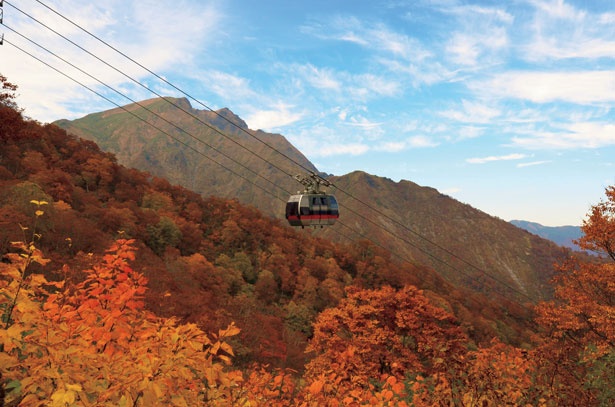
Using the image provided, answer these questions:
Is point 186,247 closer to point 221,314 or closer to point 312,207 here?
point 221,314

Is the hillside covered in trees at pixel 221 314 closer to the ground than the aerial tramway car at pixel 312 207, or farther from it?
closer to the ground

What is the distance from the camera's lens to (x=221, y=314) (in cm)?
2791

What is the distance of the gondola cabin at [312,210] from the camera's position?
1971cm

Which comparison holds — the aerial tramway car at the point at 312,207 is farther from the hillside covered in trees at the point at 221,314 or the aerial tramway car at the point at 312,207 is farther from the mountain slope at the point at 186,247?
the mountain slope at the point at 186,247

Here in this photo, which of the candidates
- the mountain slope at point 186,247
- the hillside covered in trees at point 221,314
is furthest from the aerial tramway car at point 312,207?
the mountain slope at point 186,247

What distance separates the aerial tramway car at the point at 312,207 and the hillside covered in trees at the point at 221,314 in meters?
6.39

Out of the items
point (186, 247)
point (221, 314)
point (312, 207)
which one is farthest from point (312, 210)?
point (186, 247)

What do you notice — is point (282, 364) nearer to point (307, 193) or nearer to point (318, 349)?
point (318, 349)

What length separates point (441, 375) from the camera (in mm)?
4918

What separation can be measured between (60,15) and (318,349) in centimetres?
2093

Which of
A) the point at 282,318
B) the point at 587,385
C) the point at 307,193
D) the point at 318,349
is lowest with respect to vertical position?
the point at 282,318

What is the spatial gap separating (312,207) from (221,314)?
13352 mm

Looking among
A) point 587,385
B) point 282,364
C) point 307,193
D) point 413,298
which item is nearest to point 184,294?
point 282,364

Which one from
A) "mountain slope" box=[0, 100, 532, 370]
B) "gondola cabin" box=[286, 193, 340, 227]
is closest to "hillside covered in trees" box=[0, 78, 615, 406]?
"mountain slope" box=[0, 100, 532, 370]
